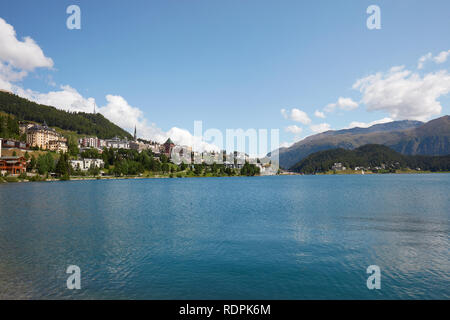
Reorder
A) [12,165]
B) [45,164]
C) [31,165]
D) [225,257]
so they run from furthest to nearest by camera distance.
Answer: [31,165] → [45,164] → [12,165] → [225,257]

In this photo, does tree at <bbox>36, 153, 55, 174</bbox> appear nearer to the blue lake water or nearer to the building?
the building

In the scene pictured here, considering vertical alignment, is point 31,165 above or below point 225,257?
above

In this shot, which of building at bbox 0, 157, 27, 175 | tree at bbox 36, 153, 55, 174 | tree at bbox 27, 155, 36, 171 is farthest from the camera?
tree at bbox 27, 155, 36, 171

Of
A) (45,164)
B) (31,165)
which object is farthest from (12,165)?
(45,164)

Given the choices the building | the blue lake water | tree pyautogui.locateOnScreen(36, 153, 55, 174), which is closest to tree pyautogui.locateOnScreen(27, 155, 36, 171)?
tree pyautogui.locateOnScreen(36, 153, 55, 174)

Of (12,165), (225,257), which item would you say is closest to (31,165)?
(12,165)

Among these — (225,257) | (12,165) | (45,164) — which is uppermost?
(45,164)

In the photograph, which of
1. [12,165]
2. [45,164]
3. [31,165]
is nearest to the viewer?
[12,165]

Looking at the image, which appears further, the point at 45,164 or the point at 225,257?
the point at 45,164

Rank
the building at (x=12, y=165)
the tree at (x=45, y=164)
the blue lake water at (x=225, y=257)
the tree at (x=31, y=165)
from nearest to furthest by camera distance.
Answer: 1. the blue lake water at (x=225, y=257)
2. the building at (x=12, y=165)
3. the tree at (x=45, y=164)
4. the tree at (x=31, y=165)

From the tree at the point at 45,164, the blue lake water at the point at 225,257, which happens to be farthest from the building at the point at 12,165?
the blue lake water at the point at 225,257

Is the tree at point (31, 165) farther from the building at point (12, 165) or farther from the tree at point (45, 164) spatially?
the building at point (12, 165)

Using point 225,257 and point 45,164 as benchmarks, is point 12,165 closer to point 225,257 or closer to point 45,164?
point 45,164
